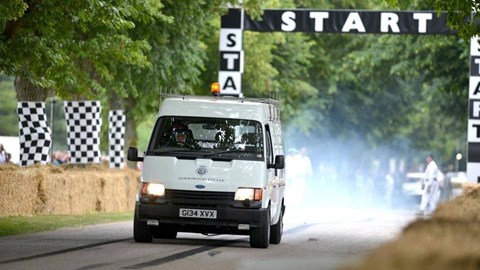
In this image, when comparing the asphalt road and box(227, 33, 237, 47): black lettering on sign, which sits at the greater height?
box(227, 33, 237, 47): black lettering on sign

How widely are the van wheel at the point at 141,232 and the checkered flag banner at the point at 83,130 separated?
1570 centimetres

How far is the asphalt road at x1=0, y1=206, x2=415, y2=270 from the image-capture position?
1662cm

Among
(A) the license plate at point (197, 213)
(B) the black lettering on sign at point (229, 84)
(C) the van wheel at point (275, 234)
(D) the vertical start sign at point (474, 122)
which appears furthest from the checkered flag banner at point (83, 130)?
(A) the license plate at point (197, 213)

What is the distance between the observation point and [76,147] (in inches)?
1449

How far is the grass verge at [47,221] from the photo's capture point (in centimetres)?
2436

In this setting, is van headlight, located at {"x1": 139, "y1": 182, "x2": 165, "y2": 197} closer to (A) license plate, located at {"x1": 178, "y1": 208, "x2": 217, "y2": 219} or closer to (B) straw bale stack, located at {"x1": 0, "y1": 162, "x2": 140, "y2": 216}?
(A) license plate, located at {"x1": 178, "y1": 208, "x2": 217, "y2": 219}

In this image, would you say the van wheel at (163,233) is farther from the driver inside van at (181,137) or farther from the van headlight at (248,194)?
the van headlight at (248,194)

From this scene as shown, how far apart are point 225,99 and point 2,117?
36.1 metres

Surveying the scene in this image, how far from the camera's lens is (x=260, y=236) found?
68.9ft

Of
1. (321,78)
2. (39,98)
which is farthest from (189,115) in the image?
(321,78)

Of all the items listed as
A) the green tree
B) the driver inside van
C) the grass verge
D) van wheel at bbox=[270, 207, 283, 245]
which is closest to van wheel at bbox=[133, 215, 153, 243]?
the driver inside van

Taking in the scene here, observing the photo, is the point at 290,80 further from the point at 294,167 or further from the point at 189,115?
the point at 189,115

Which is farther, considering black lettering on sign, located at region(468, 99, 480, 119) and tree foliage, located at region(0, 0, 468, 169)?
black lettering on sign, located at region(468, 99, 480, 119)

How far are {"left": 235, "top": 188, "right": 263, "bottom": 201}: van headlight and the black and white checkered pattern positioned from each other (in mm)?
21098
